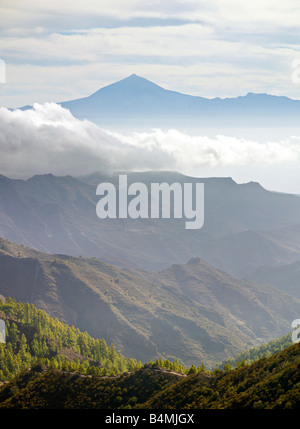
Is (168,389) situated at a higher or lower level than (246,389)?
lower

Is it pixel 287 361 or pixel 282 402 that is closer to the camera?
pixel 282 402

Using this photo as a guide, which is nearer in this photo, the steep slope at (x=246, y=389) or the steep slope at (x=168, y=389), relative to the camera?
the steep slope at (x=246, y=389)

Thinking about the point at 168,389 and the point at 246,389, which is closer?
the point at 246,389

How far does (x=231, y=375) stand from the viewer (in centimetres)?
10712

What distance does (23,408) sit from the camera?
12381cm

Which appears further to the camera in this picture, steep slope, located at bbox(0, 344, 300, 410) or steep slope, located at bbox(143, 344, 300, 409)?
steep slope, located at bbox(0, 344, 300, 410)
